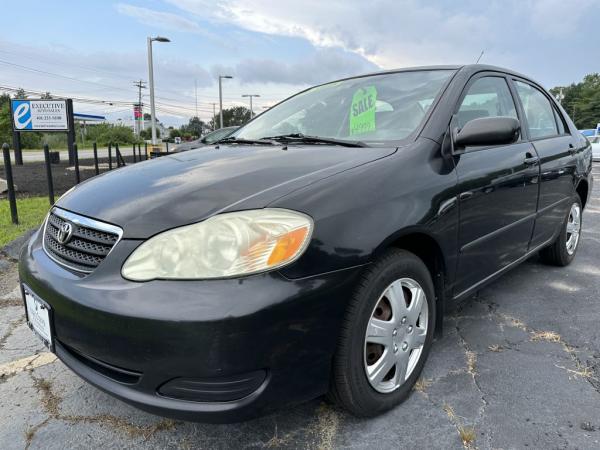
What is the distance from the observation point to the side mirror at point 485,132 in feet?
7.45

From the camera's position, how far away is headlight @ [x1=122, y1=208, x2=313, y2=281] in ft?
5.07

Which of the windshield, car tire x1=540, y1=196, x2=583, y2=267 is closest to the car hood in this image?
the windshield

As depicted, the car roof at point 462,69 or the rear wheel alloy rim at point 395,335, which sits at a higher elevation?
the car roof at point 462,69

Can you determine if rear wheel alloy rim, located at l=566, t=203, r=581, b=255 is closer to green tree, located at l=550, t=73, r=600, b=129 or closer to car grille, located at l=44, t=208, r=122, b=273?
car grille, located at l=44, t=208, r=122, b=273

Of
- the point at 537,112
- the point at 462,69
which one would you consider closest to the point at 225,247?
the point at 462,69

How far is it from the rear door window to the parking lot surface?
4.51 ft

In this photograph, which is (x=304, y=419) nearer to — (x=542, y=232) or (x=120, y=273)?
(x=120, y=273)

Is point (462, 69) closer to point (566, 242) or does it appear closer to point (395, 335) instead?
point (395, 335)

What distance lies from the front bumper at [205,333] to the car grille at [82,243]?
0.07m

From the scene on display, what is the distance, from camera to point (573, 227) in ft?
13.6

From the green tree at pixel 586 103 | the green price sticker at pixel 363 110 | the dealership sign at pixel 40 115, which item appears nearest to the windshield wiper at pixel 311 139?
the green price sticker at pixel 363 110

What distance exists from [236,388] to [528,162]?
2395 millimetres

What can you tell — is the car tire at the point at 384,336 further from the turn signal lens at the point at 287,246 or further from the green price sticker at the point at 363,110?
the green price sticker at the point at 363,110

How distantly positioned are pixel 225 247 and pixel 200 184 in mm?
451
